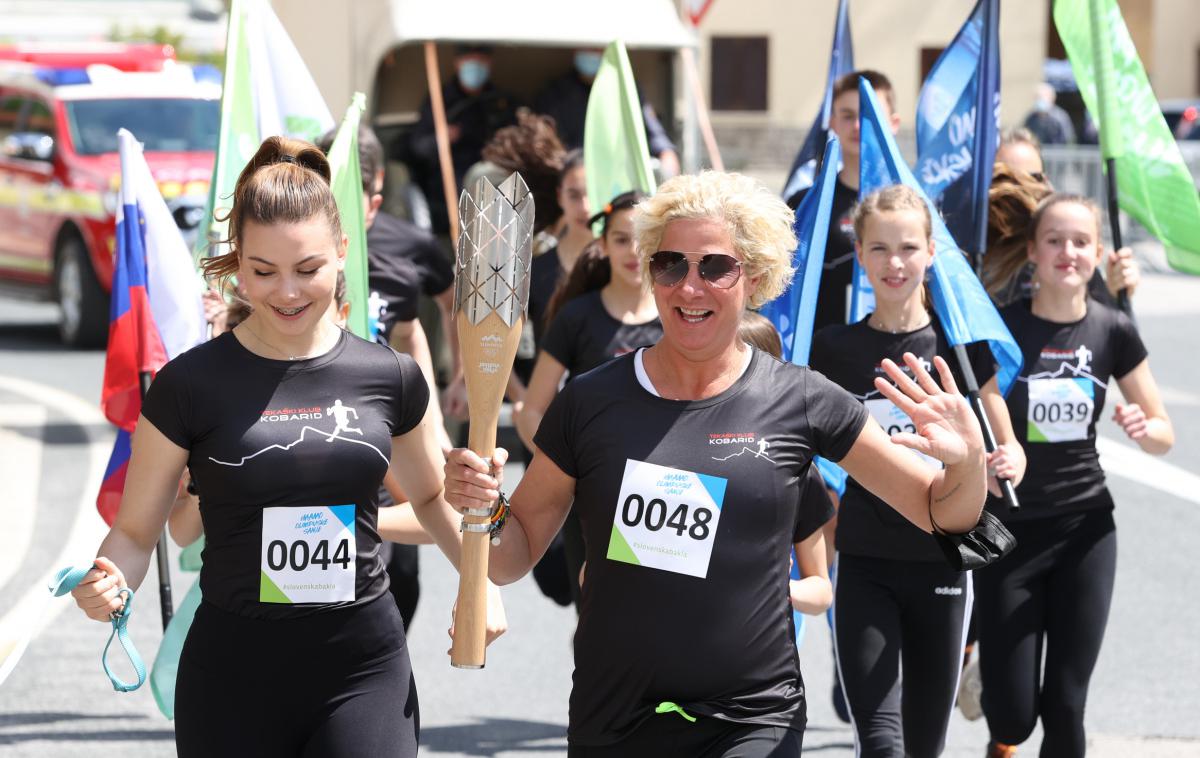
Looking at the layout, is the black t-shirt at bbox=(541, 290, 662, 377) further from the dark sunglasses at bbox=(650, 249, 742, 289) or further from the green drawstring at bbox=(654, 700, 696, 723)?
the green drawstring at bbox=(654, 700, 696, 723)

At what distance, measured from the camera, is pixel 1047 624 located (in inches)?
215

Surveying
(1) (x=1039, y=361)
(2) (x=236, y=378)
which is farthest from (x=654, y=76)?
(2) (x=236, y=378)

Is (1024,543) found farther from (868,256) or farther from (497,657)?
(497,657)

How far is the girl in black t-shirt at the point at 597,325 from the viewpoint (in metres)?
5.91

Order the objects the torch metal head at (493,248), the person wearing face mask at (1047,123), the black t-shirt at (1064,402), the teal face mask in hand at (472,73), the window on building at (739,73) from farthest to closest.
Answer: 1. the window on building at (739,73)
2. the person wearing face mask at (1047,123)
3. the teal face mask in hand at (472,73)
4. the black t-shirt at (1064,402)
5. the torch metal head at (493,248)

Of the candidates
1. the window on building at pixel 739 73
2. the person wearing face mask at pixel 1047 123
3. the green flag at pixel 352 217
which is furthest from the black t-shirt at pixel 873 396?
the window on building at pixel 739 73

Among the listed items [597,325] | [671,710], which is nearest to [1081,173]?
[597,325]

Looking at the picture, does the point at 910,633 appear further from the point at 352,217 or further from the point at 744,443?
the point at 352,217

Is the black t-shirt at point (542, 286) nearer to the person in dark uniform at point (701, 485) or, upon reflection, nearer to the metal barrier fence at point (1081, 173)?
the person in dark uniform at point (701, 485)

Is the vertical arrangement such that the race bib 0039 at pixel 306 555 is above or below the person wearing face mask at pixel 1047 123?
above

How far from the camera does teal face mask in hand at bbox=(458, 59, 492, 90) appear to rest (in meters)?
12.2

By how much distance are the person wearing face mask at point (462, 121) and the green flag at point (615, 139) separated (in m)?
4.55

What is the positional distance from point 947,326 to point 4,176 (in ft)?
43.3

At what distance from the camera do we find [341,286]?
4.69 metres
